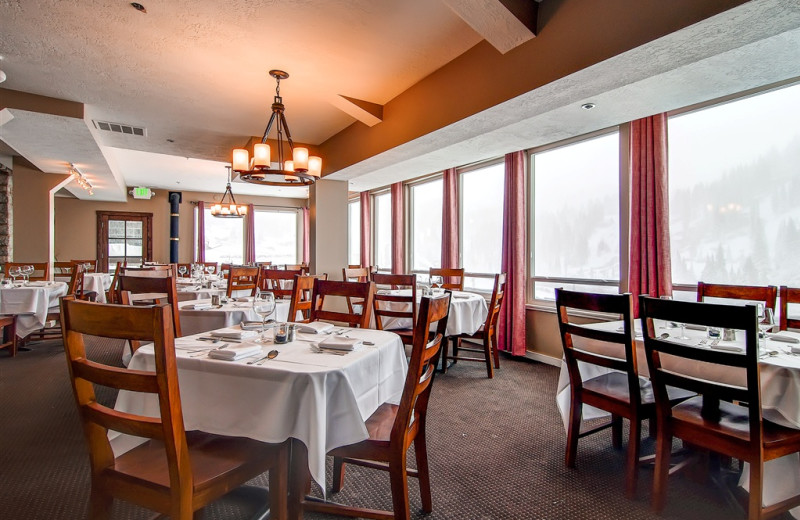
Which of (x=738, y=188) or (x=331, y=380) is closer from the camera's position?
(x=331, y=380)

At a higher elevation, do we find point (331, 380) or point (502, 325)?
point (331, 380)

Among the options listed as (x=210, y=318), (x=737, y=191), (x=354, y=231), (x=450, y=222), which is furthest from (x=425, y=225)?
(x=210, y=318)

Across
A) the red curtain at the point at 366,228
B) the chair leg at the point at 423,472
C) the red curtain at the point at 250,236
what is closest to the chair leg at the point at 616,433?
the chair leg at the point at 423,472

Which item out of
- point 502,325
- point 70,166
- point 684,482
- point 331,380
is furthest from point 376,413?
point 70,166

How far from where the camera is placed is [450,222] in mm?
6336

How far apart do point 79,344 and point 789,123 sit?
485cm

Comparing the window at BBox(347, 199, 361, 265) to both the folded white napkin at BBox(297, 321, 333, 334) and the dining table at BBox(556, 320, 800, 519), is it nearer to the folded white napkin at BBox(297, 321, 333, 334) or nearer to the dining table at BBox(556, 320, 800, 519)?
the folded white napkin at BBox(297, 321, 333, 334)

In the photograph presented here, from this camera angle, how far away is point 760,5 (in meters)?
1.72

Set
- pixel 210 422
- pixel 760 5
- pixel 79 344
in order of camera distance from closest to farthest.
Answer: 1. pixel 79 344
2. pixel 210 422
3. pixel 760 5

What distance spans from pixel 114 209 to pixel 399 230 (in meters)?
7.53

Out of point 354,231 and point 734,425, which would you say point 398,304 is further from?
point 354,231

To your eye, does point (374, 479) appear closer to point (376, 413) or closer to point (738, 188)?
point (376, 413)

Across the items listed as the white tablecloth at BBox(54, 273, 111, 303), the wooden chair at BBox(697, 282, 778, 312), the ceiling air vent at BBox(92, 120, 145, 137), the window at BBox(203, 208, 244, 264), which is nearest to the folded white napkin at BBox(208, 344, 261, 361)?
the wooden chair at BBox(697, 282, 778, 312)

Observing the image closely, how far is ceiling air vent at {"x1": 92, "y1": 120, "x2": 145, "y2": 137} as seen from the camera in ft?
15.4
